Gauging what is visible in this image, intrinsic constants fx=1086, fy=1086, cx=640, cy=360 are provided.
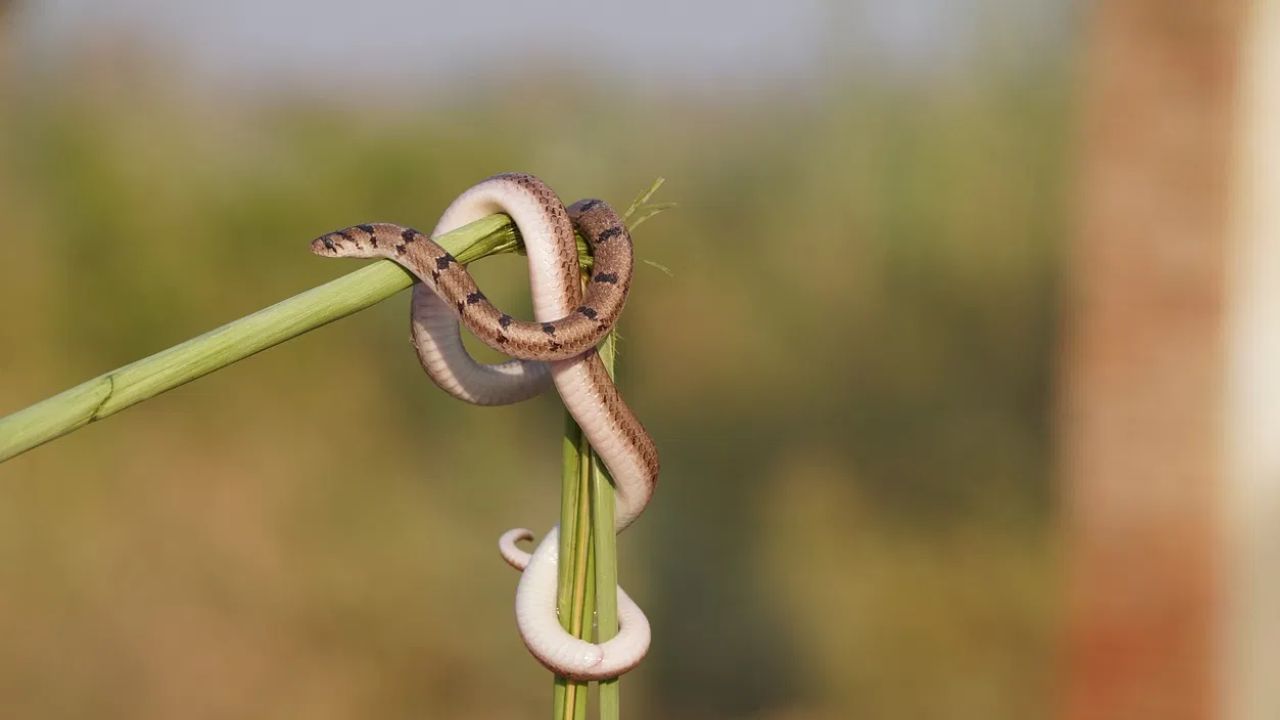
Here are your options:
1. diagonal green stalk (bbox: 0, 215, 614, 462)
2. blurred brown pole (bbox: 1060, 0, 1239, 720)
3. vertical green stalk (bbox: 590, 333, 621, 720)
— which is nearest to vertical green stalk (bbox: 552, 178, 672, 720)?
vertical green stalk (bbox: 590, 333, 621, 720)

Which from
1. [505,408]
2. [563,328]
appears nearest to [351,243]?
[563,328]

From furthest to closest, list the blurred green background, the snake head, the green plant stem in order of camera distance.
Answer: the blurred green background → the snake head → the green plant stem

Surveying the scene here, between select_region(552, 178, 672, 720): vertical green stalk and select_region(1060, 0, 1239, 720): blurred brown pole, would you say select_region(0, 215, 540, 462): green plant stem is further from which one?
select_region(1060, 0, 1239, 720): blurred brown pole

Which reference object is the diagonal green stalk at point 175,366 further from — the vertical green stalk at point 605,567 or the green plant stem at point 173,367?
the vertical green stalk at point 605,567

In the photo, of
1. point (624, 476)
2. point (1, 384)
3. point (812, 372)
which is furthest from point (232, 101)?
point (624, 476)

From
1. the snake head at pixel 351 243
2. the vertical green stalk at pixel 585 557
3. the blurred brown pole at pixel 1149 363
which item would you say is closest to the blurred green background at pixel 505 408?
the blurred brown pole at pixel 1149 363

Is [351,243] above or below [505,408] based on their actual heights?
below

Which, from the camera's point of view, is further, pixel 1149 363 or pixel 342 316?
pixel 1149 363

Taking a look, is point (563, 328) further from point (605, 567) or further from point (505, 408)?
point (505, 408)
